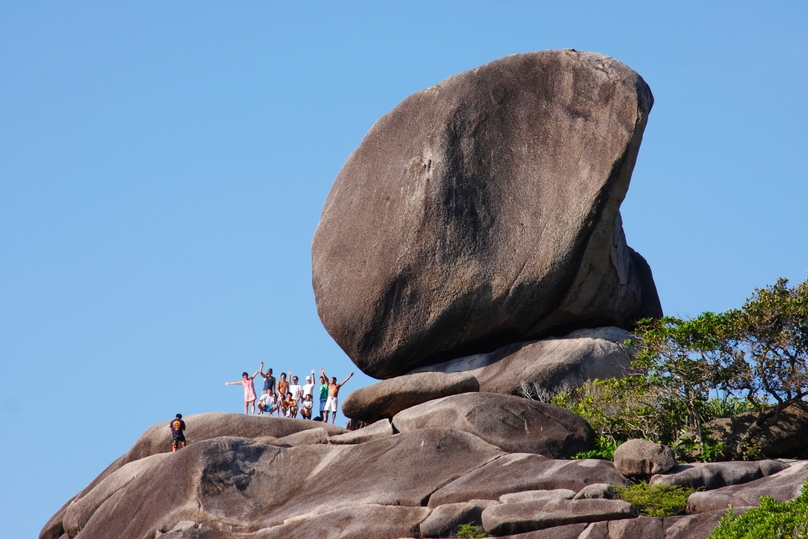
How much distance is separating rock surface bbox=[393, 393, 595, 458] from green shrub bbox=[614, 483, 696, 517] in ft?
9.35

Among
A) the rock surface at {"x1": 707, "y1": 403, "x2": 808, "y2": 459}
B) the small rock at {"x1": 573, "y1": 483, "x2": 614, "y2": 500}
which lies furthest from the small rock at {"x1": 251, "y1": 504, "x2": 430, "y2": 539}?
the rock surface at {"x1": 707, "y1": 403, "x2": 808, "y2": 459}

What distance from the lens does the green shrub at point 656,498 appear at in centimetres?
1759

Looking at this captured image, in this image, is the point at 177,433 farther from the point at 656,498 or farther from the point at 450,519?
the point at 656,498

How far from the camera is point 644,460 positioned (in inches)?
745

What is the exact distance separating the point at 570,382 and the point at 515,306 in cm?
213

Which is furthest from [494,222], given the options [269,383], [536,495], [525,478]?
[536,495]

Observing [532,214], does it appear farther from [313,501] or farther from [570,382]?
[313,501]

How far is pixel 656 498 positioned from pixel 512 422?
4.17 m

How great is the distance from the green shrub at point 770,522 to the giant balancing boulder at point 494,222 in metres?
9.65

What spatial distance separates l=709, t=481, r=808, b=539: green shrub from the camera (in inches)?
601

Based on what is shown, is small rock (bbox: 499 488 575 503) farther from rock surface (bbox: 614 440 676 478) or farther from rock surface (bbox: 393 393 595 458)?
rock surface (bbox: 393 393 595 458)

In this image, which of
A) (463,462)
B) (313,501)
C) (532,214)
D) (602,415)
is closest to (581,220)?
(532,214)

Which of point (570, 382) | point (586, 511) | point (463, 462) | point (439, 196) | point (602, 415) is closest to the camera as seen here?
point (586, 511)

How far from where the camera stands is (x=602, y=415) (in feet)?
72.2
